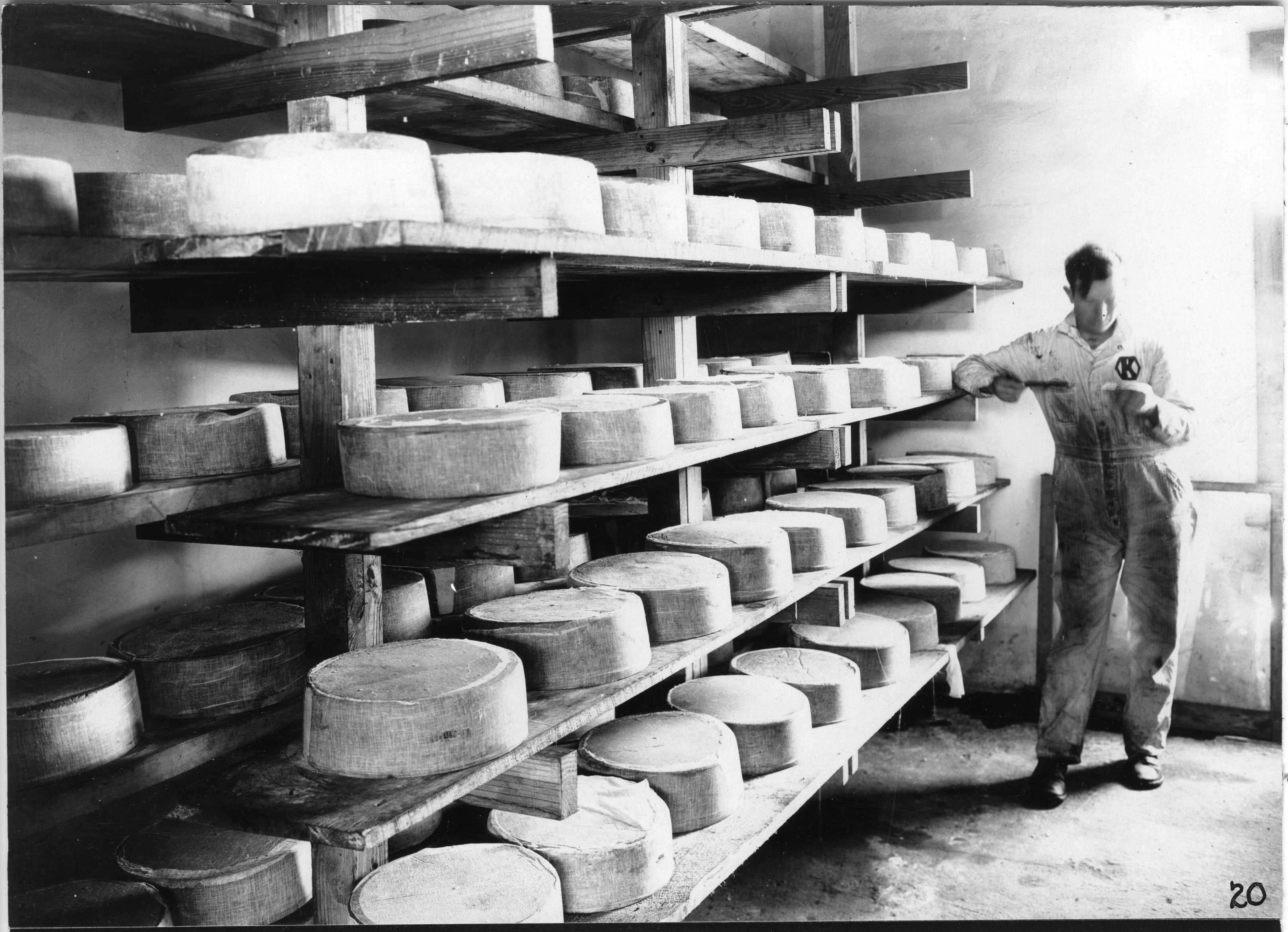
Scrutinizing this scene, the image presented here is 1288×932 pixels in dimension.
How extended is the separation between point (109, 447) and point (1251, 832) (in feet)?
8.77

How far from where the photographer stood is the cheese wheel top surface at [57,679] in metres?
1.79

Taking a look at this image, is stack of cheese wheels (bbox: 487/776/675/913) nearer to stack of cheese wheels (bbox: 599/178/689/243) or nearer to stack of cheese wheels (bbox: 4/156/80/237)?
stack of cheese wheels (bbox: 599/178/689/243)

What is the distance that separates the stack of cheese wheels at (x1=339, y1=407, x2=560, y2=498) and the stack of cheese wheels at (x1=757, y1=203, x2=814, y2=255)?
1.22 m

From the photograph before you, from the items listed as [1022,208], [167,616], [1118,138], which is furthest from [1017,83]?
[167,616]

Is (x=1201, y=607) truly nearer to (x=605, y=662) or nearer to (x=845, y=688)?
(x=845, y=688)

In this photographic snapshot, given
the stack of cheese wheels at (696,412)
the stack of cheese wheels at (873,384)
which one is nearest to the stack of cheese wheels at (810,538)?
the stack of cheese wheels at (873,384)

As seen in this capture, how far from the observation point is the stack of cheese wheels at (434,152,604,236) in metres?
1.74

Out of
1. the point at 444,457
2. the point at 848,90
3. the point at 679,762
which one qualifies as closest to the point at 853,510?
the point at 679,762

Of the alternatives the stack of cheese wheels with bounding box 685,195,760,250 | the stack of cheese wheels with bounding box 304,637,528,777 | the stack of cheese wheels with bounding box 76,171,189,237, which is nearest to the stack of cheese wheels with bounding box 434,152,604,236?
the stack of cheese wheels with bounding box 76,171,189,237

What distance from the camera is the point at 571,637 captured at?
7.29 feet

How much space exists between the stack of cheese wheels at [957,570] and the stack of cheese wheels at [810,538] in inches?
46.6

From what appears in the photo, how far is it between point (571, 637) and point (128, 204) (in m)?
1.13

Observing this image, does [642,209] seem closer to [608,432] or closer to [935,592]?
[608,432]

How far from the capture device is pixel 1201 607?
3793 mm
